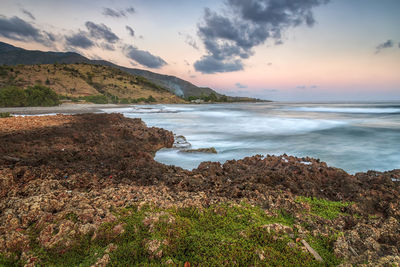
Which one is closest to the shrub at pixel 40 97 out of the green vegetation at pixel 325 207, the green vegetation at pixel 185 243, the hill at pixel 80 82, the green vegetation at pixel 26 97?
the green vegetation at pixel 26 97

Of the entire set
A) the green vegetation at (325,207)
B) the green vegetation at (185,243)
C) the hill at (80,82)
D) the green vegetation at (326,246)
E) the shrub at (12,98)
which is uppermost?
the hill at (80,82)

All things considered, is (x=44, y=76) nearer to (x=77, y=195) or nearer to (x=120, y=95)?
(x=120, y=95)

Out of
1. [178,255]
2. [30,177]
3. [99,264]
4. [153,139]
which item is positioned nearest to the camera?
[99,264]

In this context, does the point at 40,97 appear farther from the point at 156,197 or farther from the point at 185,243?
the point at 185,243

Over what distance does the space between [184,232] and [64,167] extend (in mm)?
3246

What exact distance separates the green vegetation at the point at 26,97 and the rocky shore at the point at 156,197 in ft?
98.1

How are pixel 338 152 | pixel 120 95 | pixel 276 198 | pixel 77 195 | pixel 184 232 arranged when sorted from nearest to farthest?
pixel 184 232, pixel 77 195, pixel 276 198, pixel 338 152, pixel 120 95

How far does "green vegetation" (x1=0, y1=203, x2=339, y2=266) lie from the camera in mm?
1914

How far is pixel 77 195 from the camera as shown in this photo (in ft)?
9.92

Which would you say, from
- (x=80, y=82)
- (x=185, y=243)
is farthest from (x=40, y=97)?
(x=80, y=82)

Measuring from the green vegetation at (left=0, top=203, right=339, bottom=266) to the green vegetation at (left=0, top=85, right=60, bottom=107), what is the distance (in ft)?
115

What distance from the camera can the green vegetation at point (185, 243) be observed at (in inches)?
75.4

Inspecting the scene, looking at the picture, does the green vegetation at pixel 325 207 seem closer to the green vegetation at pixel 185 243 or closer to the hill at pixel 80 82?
the green vegetation at pixel 185 243

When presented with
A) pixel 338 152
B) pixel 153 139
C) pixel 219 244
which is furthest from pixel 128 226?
pixel 338 152
